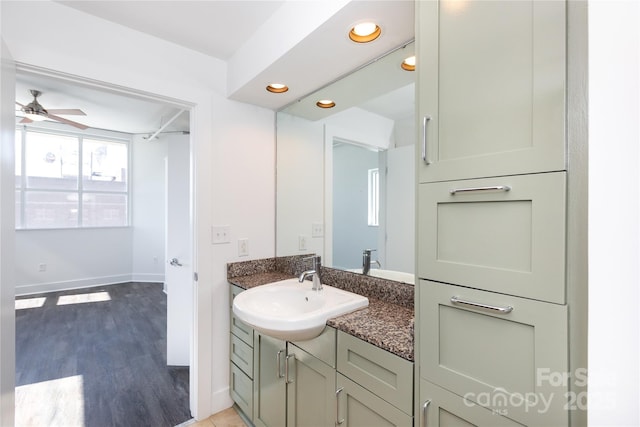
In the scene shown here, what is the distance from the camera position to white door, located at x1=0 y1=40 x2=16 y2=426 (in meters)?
1.14

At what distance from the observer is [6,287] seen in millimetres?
1205

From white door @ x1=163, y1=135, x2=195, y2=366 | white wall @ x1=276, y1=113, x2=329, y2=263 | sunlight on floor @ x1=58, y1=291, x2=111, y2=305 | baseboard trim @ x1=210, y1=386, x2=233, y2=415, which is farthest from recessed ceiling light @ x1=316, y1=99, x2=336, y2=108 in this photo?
sunlight on floor @ x1=58, y1=291, x2=111, y2=305

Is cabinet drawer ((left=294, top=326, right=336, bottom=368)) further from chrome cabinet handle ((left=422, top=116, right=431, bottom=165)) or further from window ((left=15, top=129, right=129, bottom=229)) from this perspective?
window ((left=15, top=129, right=129, bottom=229))

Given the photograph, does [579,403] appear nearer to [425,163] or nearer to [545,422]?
[545,422]

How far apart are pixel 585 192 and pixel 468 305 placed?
1.31 ft

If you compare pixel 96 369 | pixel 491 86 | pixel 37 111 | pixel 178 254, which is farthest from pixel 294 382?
pixel 37 111

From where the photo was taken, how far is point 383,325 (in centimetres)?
119

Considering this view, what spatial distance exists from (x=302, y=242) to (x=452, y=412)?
1.47m

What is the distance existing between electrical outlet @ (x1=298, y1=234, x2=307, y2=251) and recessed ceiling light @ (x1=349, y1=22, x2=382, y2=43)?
1313mm

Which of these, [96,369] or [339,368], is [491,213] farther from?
[96,369]

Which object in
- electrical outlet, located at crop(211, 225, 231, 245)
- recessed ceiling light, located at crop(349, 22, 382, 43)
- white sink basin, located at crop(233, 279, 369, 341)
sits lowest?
white sink basin, located at crop(233, 279, 369, 341)

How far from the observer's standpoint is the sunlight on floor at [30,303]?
3.99 meters

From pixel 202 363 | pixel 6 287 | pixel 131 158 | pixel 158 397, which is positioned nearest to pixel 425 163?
pixel 6 287
